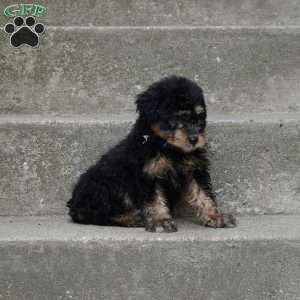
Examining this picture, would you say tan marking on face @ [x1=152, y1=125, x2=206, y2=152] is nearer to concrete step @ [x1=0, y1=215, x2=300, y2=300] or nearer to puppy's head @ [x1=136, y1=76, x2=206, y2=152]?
puppy's head @ [x1=136, y1=76, x2=206, y2=152]

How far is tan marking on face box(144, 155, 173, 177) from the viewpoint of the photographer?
371cm

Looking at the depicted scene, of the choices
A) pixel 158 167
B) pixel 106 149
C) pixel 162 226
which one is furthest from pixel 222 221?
pixel 106 149

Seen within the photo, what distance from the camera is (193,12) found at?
530 cm

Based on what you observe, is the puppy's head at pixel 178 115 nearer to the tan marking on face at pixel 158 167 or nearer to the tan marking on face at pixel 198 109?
the tan marking on face at pixel 198 109

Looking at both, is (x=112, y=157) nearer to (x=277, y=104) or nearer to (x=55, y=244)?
(x=55, y=244)

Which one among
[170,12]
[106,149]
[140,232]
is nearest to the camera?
[140,232]

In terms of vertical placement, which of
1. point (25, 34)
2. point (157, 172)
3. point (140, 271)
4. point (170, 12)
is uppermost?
point (170, 12)

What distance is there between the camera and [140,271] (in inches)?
129

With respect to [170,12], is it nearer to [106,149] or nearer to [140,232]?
[106,149]

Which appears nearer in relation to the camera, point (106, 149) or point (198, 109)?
point (198, 109)

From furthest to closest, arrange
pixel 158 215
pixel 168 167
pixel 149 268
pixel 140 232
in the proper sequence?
1. pixel 168 167
2. pixel 158 215
3. pixel 140 232
4. pixel 149 268

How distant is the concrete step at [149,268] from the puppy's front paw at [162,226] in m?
0.22

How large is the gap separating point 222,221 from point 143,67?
5.00 feet

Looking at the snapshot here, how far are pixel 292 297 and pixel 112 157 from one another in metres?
1.35
